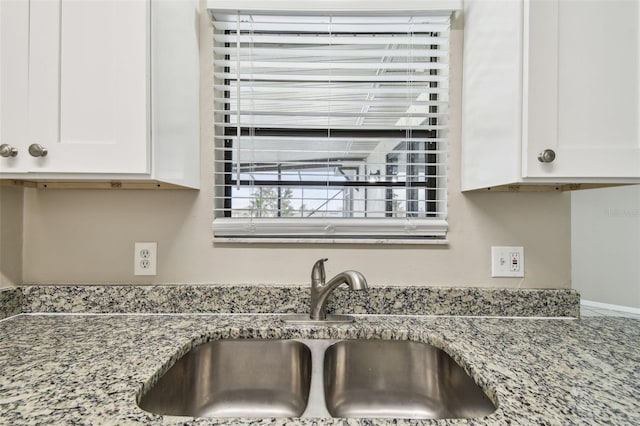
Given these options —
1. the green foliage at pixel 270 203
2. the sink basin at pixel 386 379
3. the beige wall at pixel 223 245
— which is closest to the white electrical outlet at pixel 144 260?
the beige wall at pixel 223 245

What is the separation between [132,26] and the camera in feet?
2.98

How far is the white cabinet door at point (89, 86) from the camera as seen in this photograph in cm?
91

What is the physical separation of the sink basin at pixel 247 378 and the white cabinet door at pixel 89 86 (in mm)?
568

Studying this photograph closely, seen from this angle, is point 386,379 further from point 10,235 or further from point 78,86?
point 10,235

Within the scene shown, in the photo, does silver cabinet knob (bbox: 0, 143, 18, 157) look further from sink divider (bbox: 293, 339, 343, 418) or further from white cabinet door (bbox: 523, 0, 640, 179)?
white cabinet door (bbox: 523, 0, 640, 179)

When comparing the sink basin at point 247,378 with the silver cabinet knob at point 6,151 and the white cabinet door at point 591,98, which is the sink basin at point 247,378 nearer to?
the silver cabinet knob at point 6,151

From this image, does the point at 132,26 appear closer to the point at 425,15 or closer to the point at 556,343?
the point at 425,15

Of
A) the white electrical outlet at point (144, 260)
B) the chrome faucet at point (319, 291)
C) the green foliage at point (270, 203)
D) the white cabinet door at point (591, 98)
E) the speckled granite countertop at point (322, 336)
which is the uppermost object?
the white cabinet door at point (591, 98)

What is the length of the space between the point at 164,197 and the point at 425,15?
1137 millimetres

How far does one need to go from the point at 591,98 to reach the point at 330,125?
0.77m

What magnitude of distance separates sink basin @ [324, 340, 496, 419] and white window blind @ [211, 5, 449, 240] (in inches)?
15.8

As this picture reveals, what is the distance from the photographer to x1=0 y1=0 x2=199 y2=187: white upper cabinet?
35.8 inches

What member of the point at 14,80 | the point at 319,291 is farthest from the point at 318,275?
the point at 14,80

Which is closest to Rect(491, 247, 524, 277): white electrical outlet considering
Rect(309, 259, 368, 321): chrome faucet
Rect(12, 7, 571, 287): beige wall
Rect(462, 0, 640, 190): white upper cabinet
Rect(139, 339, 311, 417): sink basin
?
Rect(12, 7, 571, 287): beige wall
